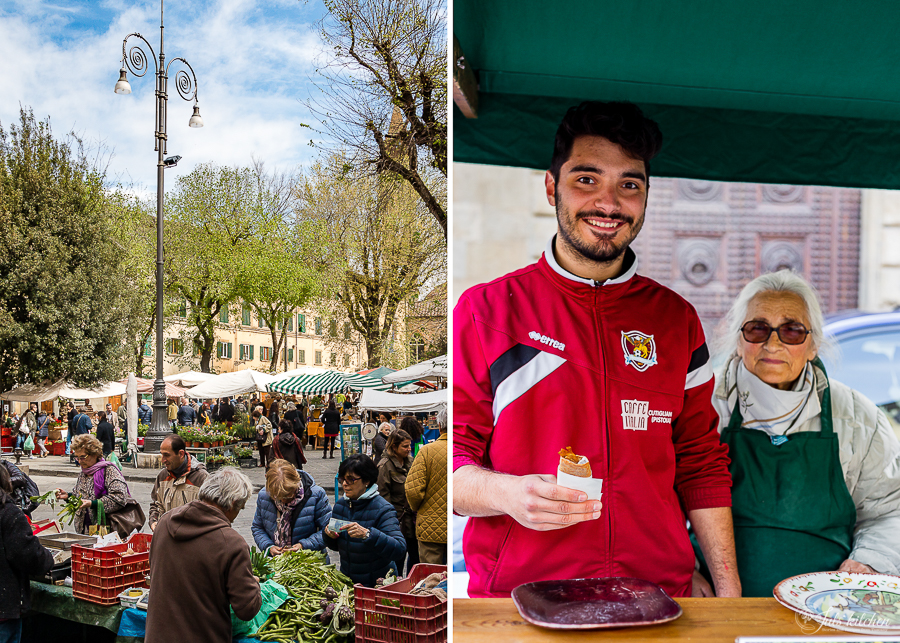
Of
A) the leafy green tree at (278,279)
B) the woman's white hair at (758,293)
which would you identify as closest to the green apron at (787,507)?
the woman's white hair at (758,293)

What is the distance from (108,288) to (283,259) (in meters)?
1.09

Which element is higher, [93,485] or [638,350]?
[638,350]

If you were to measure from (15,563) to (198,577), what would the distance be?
1.21 meters

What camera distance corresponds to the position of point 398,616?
2631 millimetres

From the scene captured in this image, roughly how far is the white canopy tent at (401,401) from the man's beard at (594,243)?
4.98ft

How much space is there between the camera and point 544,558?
6.24 ft

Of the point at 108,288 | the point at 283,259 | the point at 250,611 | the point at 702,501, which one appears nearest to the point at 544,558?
the point at 702,501

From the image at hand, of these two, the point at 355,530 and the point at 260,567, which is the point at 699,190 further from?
the point at 260,567

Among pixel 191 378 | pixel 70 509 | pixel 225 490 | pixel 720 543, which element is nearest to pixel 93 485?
pixel 70 509

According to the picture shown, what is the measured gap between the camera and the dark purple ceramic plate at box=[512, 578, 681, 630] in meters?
1.51

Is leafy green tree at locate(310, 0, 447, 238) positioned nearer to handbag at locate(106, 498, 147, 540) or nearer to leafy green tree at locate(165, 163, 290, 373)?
leafy green tree at locate(165, 163, 290, 373)

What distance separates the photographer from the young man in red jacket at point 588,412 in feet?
6.24

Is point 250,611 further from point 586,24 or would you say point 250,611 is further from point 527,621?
point 586,24

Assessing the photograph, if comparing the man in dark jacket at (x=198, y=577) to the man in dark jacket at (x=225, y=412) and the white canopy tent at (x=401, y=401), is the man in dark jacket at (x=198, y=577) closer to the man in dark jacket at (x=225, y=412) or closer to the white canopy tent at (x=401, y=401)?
the man in dark jacket at (x=225, y=412)
